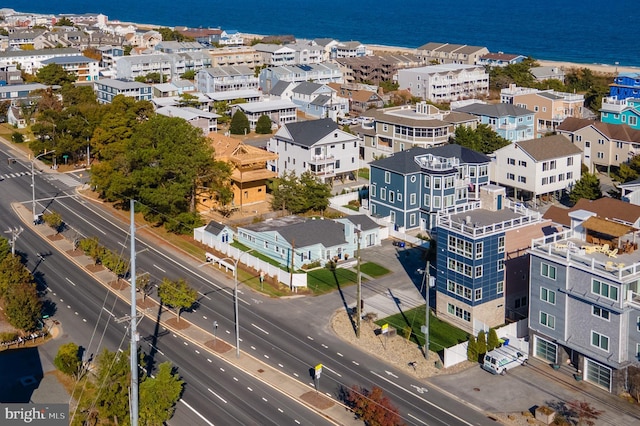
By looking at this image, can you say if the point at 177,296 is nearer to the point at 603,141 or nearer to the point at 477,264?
the point at 477,264

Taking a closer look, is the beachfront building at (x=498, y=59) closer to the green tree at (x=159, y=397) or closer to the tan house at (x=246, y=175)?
the tan house at (x=246, y=175)

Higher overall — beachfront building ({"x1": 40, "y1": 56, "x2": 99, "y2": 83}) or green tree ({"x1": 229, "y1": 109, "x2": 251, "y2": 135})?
beachfront building ({"x1": 40, "y1": 56, "x2": 99, "y2": 83})

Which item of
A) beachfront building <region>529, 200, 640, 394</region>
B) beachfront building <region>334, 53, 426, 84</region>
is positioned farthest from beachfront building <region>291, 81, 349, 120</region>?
beachfront building <region>529, 200, 640, 394</region>

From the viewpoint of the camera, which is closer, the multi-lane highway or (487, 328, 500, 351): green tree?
the multi-lane highway

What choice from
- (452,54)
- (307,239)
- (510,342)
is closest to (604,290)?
(510,342)

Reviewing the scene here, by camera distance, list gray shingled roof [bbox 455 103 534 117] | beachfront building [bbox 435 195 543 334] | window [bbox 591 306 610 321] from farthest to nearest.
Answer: gray shingled roof [bbox 455 103 534 117]
beachfront building [bbox 435 195 543 334]
window [bbox 591 306 610 321]

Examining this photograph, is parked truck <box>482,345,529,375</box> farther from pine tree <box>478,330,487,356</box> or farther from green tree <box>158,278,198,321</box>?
green tree <box>158,278,198,321</box>
